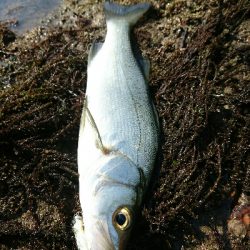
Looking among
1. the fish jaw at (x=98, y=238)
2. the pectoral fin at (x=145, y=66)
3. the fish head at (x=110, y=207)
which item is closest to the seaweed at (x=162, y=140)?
the pectoral fin at (x=145, y=66)

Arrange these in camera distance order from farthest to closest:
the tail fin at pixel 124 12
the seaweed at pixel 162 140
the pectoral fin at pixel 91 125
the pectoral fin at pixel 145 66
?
the tail fin at pixel 124 12, the pectoral fin at pixel 145 66, the seaweed at pixel 162 140, the pectoral fin at pixel 91 125

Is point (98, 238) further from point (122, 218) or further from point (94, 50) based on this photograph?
point (94, 50)

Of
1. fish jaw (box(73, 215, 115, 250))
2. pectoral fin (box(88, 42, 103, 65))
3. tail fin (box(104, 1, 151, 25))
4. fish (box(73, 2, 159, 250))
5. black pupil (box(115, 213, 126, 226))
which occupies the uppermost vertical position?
tail fin (box(104, 1, 151, 25))

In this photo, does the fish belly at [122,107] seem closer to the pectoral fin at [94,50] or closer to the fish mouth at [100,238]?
the pectoral fin at [94,50]

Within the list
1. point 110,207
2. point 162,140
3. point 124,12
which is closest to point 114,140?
point 162,140

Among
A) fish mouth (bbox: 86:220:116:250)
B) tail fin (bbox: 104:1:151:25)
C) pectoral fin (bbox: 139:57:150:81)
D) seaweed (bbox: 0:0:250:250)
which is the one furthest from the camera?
tail fin (bbox: 104:1:151:25)

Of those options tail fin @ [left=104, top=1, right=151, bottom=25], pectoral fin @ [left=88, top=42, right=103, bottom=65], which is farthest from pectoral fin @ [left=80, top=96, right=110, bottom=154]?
tail fin @ [left=104, top=1, right=151, bottom=25]

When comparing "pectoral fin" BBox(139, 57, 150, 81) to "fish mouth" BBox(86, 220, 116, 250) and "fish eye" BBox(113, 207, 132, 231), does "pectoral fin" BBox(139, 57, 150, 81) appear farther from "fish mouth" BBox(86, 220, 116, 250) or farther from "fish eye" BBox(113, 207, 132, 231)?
"fish mouth" BBox(86, 220, 116, 250)

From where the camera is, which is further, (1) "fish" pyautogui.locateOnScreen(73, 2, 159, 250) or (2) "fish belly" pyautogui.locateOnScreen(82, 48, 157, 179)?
(2) "fish belly" pyautogui.locateOnScreen(82, 48, 157, 179)

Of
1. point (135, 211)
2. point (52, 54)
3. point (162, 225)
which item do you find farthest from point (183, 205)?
point (52, 54)
